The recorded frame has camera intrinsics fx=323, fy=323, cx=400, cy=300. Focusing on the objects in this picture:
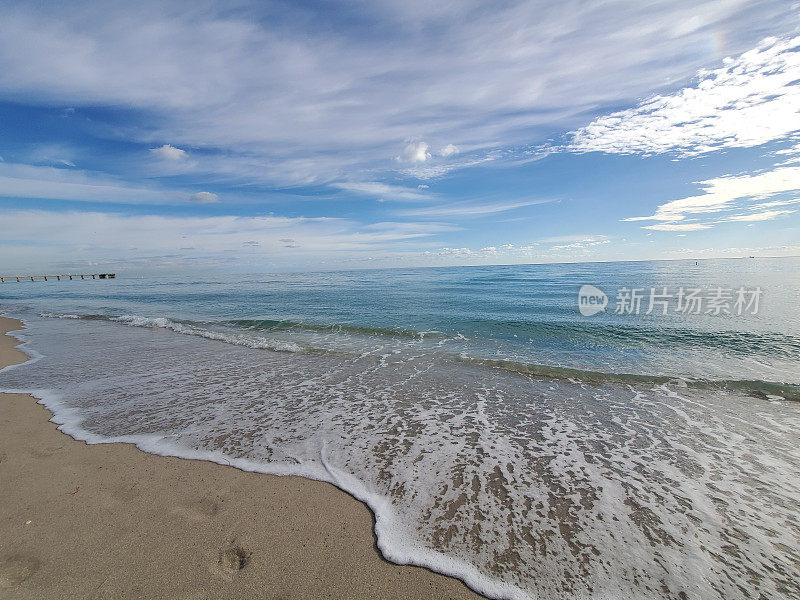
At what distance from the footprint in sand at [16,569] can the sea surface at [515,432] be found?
2036 millimetres

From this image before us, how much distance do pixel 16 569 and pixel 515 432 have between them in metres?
6.57

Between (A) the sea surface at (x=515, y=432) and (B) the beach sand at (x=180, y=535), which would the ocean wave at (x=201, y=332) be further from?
(B) the beach sand at (x=180, y=535)

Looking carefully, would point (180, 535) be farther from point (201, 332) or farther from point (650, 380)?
point (201, 332)

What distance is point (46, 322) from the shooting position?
19062mm

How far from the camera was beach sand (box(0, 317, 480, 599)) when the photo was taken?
2.96m

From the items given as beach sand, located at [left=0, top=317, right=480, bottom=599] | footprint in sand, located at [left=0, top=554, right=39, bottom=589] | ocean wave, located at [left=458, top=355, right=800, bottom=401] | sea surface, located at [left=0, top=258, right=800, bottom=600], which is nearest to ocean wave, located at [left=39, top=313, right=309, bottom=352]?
sea surface, located at [left=0, top=258, right=800, bottom=600]

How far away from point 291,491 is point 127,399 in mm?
5711

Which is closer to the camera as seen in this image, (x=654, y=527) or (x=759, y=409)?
(x=654, y=527)

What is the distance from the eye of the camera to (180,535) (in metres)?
3.52

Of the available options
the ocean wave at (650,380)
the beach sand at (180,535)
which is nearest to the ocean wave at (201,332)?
the beach sand at (180,535)

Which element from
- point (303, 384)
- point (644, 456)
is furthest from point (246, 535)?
point (644, 456)

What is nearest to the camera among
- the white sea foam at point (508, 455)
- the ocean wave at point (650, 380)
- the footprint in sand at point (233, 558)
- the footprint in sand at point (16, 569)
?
the footprint in sand at point (16, 569)

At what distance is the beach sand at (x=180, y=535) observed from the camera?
2.96 m

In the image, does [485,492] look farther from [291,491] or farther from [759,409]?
[759,409]
